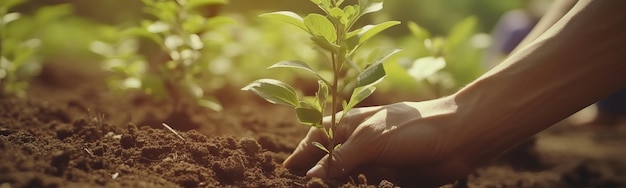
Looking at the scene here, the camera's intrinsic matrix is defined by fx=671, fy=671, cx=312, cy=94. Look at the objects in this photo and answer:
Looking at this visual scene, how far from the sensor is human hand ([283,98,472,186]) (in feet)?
7.34

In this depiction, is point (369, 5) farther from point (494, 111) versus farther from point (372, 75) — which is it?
point (494, 111)

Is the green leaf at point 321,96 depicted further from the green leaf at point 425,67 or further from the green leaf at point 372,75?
the green leaf at point 425,67

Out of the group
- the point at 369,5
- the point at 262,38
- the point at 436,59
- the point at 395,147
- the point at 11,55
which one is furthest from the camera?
the point at 262,38

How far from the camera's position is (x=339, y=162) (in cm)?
221

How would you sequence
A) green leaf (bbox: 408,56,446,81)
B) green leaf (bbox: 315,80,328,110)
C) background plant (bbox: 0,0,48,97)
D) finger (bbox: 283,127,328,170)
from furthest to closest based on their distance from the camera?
background plant (bbox: 0,0,48,97)
green leaf (bbox: 408,56,446,81)
finger (bbox: 283,127,328,170)
green leaf (bbox: 315,80,328,110)

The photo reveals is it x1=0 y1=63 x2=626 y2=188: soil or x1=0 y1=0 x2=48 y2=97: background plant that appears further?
x1=0 y1=0 x2=48 y2=97: background plant

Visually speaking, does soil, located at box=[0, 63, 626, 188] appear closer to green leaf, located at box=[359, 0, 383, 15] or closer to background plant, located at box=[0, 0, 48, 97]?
background plant, located at box=[0, 0, 48, 97]

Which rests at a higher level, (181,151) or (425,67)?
(425,67)

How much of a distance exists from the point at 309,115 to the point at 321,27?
283 mm

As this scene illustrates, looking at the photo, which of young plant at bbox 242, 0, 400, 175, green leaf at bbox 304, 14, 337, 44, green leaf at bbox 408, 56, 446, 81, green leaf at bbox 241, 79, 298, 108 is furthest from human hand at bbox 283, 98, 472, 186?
green leaf at bbox 408, 56, 446, 81

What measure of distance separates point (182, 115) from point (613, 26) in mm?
1849

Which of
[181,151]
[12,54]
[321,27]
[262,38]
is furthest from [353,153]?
[262,38]

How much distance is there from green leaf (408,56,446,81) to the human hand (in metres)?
0.70

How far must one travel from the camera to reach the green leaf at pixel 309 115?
83.7 inches
